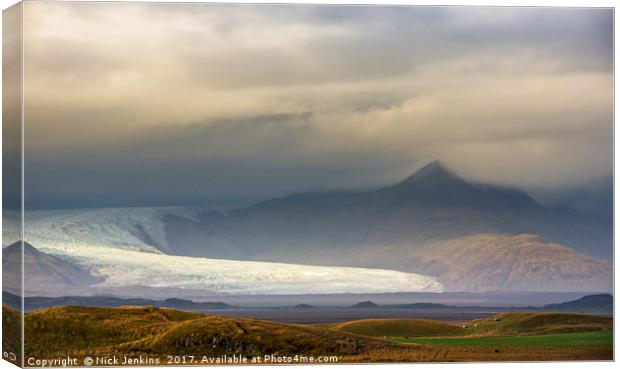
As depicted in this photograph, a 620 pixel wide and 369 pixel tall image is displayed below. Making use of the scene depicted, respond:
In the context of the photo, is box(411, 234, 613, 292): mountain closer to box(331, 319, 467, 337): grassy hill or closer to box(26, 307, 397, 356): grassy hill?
box(331, 319, 467, 337): grassy hill

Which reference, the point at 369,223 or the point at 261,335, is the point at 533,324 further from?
the point at 261,335

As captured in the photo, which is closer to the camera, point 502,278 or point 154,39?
point 154,39

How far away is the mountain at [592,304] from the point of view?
69.4 ft

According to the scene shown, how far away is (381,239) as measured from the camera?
2105 cm

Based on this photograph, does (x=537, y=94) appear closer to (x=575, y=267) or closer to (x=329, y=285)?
(x=575, y=267)

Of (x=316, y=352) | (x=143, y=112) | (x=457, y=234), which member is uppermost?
(x=143, y=112)

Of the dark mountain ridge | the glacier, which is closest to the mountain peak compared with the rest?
the dark mountain ridge

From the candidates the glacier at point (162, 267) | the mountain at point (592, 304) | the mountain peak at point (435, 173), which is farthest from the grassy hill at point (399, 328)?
the mountain peak at point (435, 173)

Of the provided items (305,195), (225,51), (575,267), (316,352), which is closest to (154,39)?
(225,51)

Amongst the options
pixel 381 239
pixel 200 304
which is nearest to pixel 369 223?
pixel 381 239

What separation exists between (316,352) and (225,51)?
3.89 meters

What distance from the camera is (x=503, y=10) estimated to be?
20.8 metres

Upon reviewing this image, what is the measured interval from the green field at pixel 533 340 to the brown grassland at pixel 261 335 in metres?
0.06

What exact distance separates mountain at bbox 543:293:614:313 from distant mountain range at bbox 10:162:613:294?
12cm
